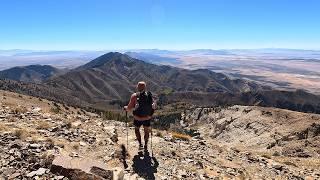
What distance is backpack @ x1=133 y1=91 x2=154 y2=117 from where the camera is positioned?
16.0 metres

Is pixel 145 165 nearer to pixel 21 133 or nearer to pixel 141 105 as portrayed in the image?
pixel 141 105

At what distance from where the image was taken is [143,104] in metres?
16.0

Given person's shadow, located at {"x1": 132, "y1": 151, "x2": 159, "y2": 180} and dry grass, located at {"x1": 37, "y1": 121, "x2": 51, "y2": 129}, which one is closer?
person's shadow, located at {"x1": 132, "y1": 151, "x2": 159, "y2": 180}

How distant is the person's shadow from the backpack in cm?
185

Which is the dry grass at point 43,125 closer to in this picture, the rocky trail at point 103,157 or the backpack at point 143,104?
the rocky trail at point 103,157

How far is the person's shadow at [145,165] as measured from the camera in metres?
14.0

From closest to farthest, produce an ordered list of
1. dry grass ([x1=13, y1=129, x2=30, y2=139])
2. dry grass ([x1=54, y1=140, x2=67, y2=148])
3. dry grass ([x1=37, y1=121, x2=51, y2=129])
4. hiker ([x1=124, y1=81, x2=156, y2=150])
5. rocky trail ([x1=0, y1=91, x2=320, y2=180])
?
1. rocky trail ([x1=0, y1=91, x2=320, y2=180])
2. dry grass ([x1=54, y1=140, x2=67, y2=148])
3. dry grass ([x1=13, y1=129, x2=30, y2=139])
4. hiker ([x1=124, y1=81, x2=156, y2=150])
5. dry grass ([x1=37, y1=121, x2=51, y2=129])

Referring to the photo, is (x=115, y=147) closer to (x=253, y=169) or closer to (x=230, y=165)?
(x=230, y=165)

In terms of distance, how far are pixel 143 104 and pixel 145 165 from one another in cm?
261

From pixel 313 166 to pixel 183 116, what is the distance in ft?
475

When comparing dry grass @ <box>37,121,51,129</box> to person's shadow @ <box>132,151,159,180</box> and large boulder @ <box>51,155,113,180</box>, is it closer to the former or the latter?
person's shadow @ <box>132,151,159,180</box>

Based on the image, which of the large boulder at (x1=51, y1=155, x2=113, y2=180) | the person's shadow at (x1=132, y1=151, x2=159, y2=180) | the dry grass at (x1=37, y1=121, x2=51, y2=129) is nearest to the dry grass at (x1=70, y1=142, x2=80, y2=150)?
the person's shadow at (x1=132, y1=151, x2=159, y2=180)

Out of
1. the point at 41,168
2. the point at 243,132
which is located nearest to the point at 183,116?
the point at 243,132

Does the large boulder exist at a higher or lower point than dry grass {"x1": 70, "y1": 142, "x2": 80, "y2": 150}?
higher
